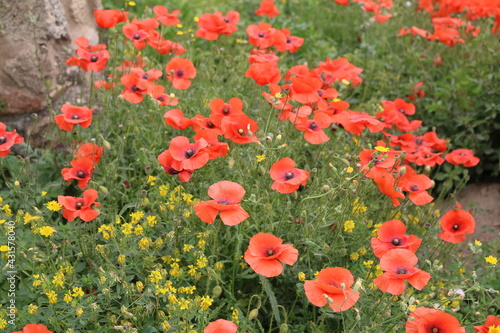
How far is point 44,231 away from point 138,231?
397 millimetres

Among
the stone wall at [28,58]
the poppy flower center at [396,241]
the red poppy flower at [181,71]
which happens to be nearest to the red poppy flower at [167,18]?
the red poppy flower at [181,71]

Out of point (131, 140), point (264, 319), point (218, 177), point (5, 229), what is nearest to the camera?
point (5, 229)

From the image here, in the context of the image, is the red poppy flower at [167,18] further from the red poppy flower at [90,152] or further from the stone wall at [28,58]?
the red poppy flower at [90,152]

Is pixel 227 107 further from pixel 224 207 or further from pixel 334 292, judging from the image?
pixel 334 292

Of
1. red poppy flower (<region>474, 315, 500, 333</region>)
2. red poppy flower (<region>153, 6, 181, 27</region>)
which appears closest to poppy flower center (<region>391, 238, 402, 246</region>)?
red poppy flower (<region>474, 315, 500, 333</region>)

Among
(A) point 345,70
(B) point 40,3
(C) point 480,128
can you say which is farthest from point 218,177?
(C) point 480,128

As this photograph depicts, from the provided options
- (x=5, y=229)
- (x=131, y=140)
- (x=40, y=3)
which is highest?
(x=40, y=3)

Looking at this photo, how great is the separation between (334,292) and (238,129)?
969 millimetres

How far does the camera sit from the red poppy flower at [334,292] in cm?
211

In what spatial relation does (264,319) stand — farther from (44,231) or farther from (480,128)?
(480,128)

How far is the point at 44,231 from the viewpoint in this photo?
2439 mm

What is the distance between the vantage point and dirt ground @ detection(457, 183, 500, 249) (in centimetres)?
394

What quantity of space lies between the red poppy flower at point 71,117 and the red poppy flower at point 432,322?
5.94 ft

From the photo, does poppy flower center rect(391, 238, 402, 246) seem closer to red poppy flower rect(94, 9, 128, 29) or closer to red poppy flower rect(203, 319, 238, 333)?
red poppy flower rect(203, 319, 238, 333)
